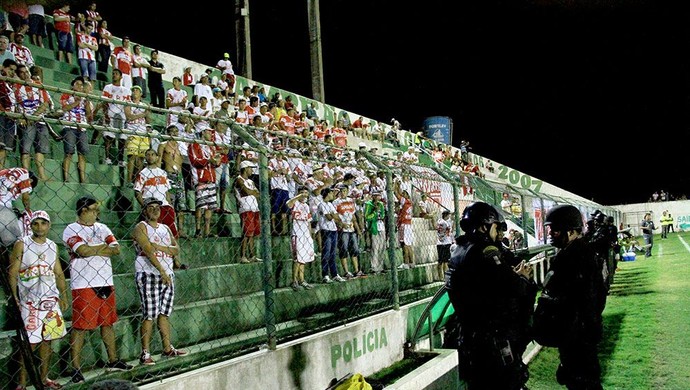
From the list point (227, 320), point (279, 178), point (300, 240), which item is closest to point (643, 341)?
point (300, 240)

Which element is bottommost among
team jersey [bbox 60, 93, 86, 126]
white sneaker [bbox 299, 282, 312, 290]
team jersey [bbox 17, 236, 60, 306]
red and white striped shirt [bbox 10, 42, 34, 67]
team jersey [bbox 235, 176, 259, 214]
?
white sneaker [bbox 299, 282, 312, 290]

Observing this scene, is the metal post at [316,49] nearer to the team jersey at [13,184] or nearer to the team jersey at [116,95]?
the team jersey at [116,95]

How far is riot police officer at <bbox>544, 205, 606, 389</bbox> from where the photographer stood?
4.23 meters

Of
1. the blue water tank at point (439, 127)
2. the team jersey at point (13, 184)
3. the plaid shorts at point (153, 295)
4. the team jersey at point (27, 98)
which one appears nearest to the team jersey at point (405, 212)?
the plaid shorts at point (153, 295)

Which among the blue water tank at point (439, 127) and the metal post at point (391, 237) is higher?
the blue water tank at point (439, 127)

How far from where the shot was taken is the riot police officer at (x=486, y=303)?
4.24 metres

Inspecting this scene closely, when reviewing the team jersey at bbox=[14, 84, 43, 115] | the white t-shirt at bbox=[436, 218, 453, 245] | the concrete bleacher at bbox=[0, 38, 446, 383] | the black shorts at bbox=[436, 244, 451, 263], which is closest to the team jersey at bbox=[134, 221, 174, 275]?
the concrete bleacher at bbox=[0, 38, 446, 383]

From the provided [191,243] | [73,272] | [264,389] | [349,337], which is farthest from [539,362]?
[73,272]

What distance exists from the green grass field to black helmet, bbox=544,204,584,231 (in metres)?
2.45

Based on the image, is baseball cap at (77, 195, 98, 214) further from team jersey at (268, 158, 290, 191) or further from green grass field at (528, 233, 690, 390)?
green grass field at (528, 233, 690, 390)

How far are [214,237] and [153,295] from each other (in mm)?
2042

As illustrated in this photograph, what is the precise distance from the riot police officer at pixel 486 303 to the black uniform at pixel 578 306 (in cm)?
29

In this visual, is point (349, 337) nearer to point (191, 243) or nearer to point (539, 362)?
point (191, 243)

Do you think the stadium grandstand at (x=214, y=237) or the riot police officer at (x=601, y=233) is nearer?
the stadium grandstand at (x=214, y=237)
